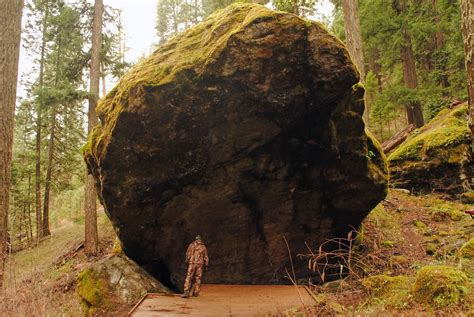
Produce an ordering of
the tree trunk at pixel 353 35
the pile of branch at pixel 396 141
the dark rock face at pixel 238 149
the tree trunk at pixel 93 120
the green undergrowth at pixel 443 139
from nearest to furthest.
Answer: the dark rock face at pixel 238 149, the green undergrowth at pixel 443 139, the tree trunk at pixel 353 35, the tree trunk at pixel 93 120, the pile of branch at pixel 396 141

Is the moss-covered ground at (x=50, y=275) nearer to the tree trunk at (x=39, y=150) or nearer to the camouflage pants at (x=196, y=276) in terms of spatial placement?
the tree trunk at (x=39, y=150)

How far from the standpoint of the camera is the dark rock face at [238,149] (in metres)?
6.81

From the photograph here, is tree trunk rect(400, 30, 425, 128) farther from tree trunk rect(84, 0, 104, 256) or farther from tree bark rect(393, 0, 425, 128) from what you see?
tree trunk rect(84, 0, 104, 256)

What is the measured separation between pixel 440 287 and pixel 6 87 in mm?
7980

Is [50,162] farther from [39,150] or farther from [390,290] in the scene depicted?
[390,290]

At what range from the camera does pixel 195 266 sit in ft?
24.1

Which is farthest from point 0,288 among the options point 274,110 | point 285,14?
point 285,14

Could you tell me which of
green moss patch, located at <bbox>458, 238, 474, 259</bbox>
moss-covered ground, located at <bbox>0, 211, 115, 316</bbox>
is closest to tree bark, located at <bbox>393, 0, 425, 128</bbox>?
green moss patch, located at <bbox>458, 238, 474, 259</bbox>

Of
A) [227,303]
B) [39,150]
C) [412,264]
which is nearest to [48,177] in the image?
[39,150]

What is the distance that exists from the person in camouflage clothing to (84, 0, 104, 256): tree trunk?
808 centimetres

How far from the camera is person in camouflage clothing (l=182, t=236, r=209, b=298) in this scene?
7219mm

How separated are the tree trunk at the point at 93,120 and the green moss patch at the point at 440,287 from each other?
1231 centimetres

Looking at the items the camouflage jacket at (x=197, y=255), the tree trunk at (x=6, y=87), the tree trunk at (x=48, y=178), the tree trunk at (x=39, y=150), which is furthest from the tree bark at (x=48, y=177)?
the camouflage jacket at (x=197, y=255)

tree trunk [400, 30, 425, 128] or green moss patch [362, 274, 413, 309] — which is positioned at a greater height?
tree trunk [400, 30, 425, 128]
